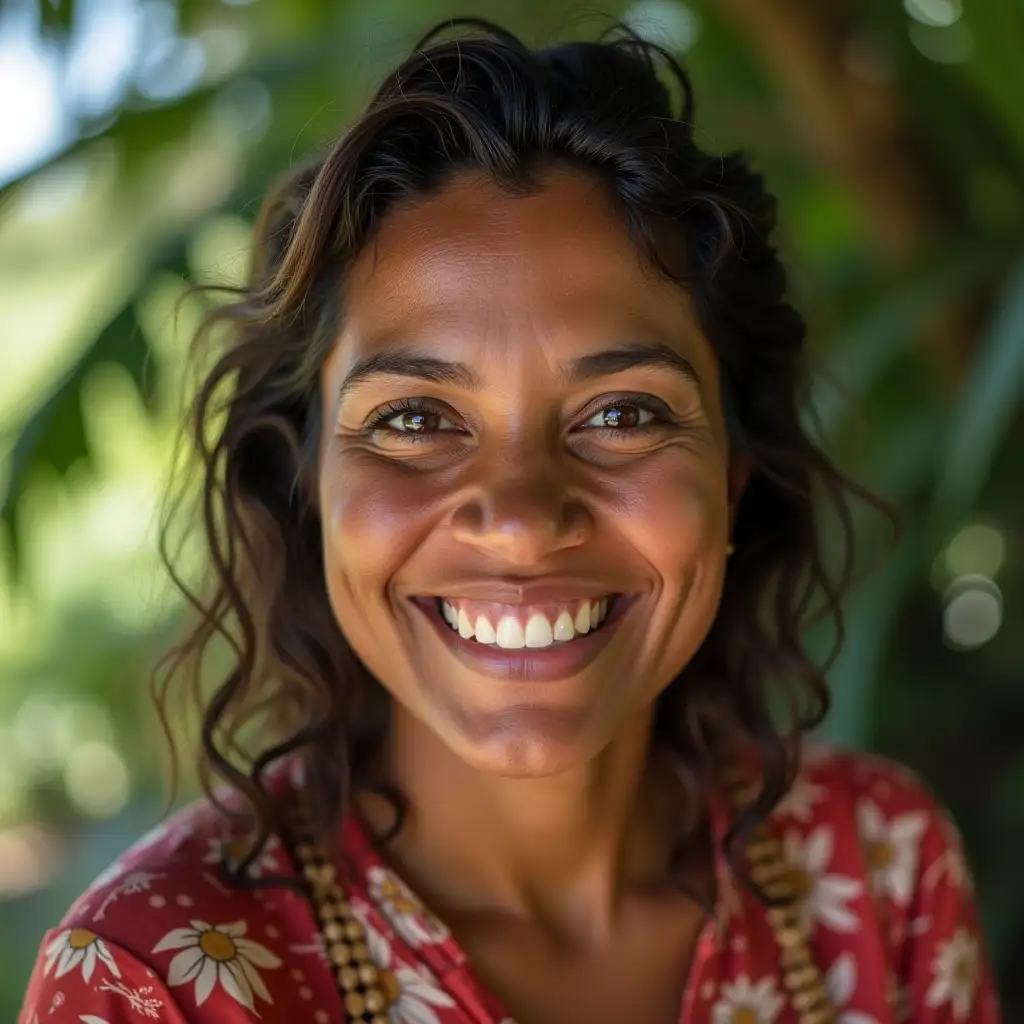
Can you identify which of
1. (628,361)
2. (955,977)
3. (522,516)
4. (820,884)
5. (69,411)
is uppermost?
(69,411)

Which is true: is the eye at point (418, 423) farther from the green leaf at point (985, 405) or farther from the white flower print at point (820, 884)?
the green leaf at point (985, 405)

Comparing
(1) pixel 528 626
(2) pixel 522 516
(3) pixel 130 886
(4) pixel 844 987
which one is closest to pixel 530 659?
(1) pixel 528 626

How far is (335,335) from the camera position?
1.13 meters

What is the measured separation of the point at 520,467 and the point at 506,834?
1.20ft

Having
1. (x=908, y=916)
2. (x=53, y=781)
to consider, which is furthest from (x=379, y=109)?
(x=53, y=781)

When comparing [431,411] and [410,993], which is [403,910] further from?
[431,411]

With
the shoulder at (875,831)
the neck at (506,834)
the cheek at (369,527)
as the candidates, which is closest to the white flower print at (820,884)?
the shoulder at (875,831)

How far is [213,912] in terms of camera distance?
1.09 m

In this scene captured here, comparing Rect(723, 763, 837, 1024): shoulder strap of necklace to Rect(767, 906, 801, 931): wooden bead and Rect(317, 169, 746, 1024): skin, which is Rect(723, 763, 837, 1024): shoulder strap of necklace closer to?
Rect(767, 906, 801, 931): wooden bead

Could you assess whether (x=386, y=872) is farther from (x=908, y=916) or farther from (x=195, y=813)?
(x=908, y=916)

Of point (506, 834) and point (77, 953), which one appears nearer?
point (77, 953)

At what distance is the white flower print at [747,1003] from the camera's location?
121cm

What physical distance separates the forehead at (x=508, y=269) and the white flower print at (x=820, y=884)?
0.55 m

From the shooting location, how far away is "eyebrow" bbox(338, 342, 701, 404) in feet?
3.47
